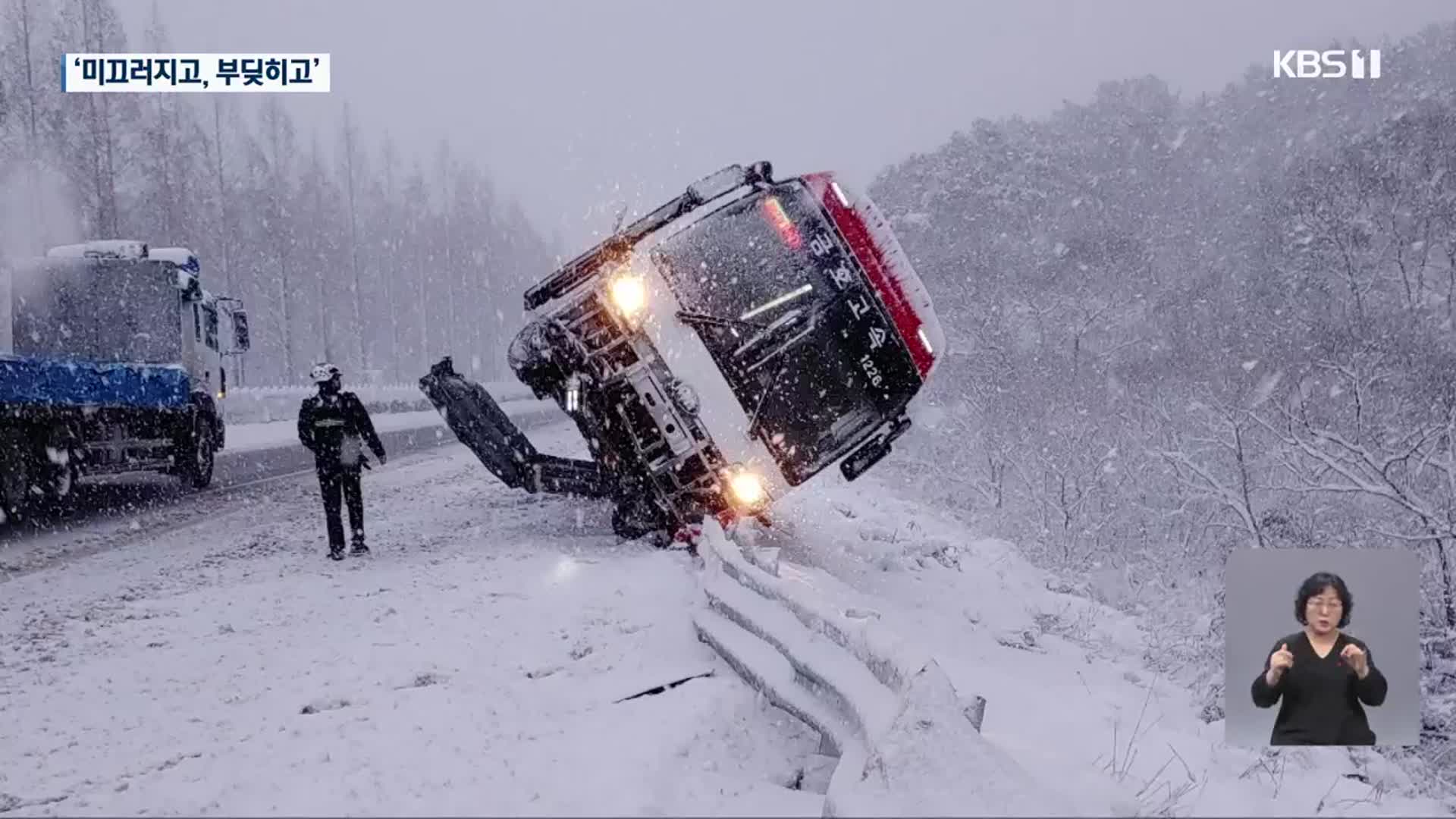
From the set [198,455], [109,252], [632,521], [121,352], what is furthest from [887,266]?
[109,252]

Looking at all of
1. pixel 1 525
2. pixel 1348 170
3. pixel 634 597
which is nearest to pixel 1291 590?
pixel 634 597

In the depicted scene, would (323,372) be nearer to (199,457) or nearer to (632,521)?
(632,521)

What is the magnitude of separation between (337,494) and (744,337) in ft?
12.6

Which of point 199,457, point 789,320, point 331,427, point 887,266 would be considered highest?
point 887,266

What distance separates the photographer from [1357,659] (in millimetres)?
3051

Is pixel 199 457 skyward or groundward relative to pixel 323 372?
groundward

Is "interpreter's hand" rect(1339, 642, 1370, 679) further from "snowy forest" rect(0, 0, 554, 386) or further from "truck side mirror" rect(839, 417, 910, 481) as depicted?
"snowy forest" rect(0, 0, 554, 386)

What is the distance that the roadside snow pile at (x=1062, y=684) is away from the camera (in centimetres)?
429

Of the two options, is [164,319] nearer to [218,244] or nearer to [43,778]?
[43,778]

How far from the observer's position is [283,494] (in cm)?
1295

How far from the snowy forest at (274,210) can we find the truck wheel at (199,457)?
18.3m

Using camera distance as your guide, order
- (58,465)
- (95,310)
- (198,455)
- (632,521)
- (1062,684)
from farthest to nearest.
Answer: (198,455) → (95,310) → (58,465) → (632,521) → (1062,684)

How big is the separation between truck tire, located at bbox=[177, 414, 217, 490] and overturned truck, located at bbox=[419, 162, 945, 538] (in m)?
7.22

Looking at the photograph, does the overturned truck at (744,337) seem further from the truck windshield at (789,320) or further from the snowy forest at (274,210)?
the snowy forest at (274,210)
